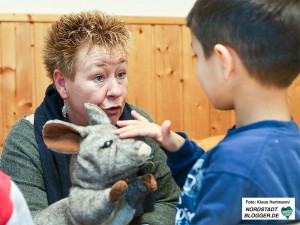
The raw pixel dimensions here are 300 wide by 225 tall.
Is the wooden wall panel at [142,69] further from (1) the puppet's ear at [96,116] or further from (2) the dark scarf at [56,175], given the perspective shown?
(1) the puppet's ear at [96,116]

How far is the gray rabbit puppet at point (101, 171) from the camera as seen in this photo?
101cm

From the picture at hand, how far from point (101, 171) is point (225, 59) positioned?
0.34 metres

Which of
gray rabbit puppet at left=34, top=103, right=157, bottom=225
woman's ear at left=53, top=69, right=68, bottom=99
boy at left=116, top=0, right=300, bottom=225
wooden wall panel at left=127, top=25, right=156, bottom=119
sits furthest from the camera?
wooden wall panel at left=127, top=25, right=156, bottom=119

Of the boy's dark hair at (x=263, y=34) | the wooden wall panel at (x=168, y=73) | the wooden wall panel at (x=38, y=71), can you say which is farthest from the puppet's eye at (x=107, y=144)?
the wooden wall panel at (x=168, y=73)

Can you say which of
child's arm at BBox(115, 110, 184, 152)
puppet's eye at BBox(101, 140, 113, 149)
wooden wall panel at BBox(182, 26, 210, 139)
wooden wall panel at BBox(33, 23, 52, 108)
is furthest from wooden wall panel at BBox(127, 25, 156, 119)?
puppet's eye at BBox(101, 140, 113, 149)

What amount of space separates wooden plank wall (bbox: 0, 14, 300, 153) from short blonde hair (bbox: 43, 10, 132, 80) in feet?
3.74

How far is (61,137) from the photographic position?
1071 millimetres

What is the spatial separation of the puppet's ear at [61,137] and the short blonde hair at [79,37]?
0.37m

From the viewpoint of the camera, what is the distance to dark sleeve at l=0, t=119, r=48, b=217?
1.38 m

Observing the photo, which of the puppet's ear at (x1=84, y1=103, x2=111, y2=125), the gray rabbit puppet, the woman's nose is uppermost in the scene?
the woman's nose

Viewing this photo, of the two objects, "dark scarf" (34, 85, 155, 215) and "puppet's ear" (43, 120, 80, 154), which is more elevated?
"puppet's ear" (43, 120, 80, 154)

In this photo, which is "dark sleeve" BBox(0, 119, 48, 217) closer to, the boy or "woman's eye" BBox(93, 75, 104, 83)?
"woman's eye" BBox(93, 75, 104, 83)

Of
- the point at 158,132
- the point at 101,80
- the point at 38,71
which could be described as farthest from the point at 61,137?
the point at 38,71

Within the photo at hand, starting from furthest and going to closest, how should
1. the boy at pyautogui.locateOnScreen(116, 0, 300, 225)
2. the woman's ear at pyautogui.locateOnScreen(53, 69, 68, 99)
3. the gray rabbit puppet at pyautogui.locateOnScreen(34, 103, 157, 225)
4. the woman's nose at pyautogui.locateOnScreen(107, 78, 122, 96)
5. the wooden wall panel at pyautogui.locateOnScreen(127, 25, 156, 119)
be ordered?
the wooden wall panel at pyautogui.locateOnScreen(127, 25, 156, 119) < the woman's ear at pyautogui.locateOnScreen(53, 69, 68, 99) < the woman's nose at pyautogui.locateOnScreen(107, 78, 122, 96) < the gray rabbit puppet at pyautogui.locateOnScreen(34, 103, 157, 225) < the boy at pyautogui.locateOnScreen(116, 0, 300, 225)
